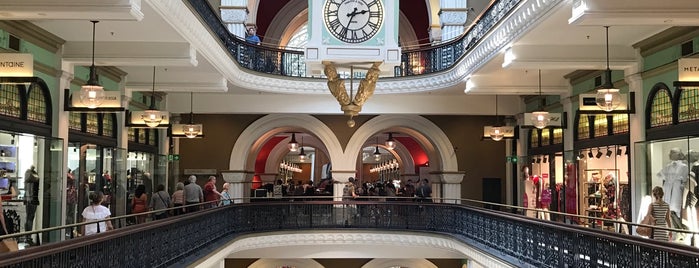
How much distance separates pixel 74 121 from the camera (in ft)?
41.0

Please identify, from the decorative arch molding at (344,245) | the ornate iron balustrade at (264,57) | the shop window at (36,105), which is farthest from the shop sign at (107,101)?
the decorative arch molding at (344,245)

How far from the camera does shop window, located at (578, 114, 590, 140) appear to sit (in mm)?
14656

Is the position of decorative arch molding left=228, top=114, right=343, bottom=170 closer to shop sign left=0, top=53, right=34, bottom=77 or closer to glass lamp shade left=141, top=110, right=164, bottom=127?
glass lamp shade left=141, top=110, right=164, bottom=127

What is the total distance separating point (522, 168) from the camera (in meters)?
18.0

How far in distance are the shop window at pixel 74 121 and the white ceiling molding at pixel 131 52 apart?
1.26 meters

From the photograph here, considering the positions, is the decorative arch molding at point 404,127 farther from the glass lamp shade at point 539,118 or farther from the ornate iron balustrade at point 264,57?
the glass lamp shade at point 539,118

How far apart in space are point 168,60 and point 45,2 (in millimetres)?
3661

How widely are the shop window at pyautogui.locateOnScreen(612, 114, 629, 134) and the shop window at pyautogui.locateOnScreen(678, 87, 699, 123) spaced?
2040mm

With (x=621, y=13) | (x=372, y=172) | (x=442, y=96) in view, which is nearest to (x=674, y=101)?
(x=621, y=13)

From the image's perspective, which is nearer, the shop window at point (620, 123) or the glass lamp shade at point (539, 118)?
the shop window at point (620, 123)

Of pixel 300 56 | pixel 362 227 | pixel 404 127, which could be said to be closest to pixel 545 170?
pixel 362 227

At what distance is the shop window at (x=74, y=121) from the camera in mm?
12273

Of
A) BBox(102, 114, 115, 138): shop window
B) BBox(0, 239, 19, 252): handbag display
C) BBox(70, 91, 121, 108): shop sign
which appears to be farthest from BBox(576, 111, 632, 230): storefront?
BBox(102, 114, 115, 138): shop window

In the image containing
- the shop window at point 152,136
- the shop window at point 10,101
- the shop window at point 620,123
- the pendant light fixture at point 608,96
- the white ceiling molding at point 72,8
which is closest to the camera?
the white ceiling molding at point 72,8
